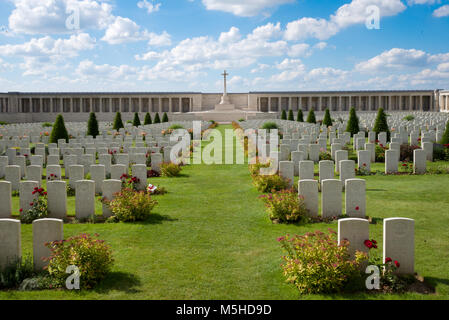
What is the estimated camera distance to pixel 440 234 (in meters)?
8.62

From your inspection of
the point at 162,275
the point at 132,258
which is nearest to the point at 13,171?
the point at 132,258

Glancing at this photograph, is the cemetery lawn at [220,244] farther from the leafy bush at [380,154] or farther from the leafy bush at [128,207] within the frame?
the leafy bush at [380,154]

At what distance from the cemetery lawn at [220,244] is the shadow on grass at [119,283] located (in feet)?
0.05

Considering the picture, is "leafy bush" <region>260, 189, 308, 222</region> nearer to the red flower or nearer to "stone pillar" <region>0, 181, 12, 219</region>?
the red flower

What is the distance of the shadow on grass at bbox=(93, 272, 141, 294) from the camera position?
20.3ft

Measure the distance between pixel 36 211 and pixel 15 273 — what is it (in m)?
3.73

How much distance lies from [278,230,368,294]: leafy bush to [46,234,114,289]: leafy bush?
2.83 m

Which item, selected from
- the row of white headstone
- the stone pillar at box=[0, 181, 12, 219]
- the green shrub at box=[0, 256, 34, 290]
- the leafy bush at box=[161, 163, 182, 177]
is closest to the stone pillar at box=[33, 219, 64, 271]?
the row of white headstone

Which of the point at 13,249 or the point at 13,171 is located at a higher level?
the point at 13,171

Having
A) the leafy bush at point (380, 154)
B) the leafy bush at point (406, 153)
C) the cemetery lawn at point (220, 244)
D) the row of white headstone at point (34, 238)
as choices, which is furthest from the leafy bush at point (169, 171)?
the leafy bush at point (406, 153)
